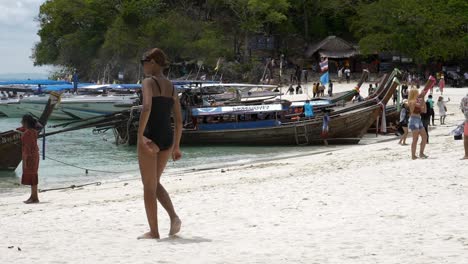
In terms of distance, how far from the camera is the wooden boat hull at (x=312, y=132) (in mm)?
27250

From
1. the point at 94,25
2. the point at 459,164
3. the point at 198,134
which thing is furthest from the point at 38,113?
the point at 459,164

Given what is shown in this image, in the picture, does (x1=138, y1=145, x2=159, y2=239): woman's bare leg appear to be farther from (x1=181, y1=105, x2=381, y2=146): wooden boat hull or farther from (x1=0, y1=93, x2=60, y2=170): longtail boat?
(x1=181, y1=105, x2=381, y2=146): wooden boat hull

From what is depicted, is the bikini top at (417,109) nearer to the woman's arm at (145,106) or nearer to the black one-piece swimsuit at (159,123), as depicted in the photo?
the black one-piece swimsuit at (159,123)

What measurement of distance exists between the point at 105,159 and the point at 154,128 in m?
19.5

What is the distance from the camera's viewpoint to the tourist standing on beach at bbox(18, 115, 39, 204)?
12.2 meters

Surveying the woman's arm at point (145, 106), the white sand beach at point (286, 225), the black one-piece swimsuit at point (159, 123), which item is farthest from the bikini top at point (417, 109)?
the woman's arm at point (145, 106)

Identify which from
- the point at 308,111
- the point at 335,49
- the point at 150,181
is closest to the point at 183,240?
the point at 150,181

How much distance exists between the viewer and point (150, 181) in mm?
6973

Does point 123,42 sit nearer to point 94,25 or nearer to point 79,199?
point 94,25

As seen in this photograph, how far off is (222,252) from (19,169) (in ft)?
53.5

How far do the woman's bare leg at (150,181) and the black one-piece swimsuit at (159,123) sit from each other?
134 millimetres

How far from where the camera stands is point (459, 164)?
474 inches

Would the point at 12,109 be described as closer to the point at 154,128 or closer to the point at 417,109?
the point at 417,109

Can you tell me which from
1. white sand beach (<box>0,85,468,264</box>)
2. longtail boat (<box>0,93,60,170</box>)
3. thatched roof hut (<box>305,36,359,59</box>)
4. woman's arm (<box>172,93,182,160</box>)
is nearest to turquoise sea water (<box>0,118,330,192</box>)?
longtail boat (<box>0,93,60,170</box>)
